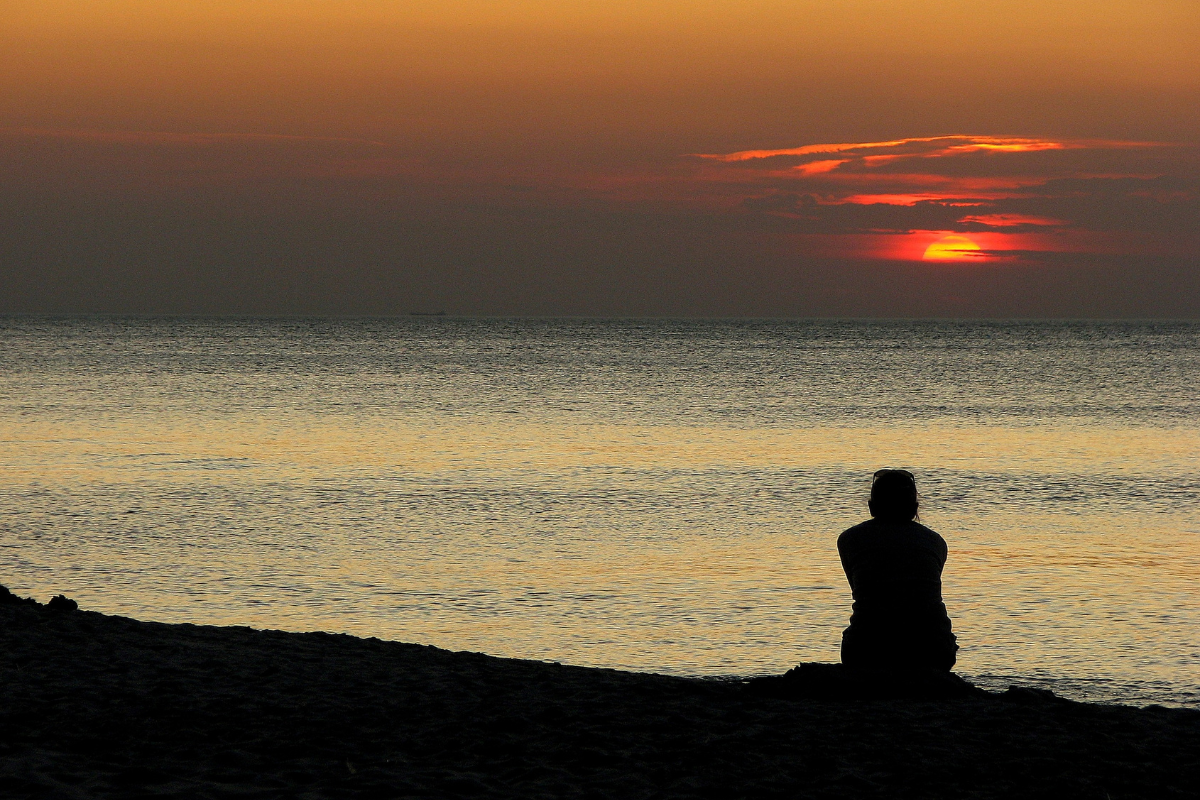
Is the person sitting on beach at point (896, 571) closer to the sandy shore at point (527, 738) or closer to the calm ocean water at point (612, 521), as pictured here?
the sandy shore at point (527, 738)

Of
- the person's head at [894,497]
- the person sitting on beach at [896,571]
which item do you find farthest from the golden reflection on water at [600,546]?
the person's head at [894,497]

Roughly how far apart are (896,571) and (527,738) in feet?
7.71

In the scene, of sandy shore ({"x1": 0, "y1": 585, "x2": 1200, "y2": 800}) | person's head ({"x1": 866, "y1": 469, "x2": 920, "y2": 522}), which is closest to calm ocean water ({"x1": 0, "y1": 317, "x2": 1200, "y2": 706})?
sandy shore ({"x1": 0, "y1": 585, "x2": 1200, "y2": 800})

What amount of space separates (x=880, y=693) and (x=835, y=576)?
9014mm

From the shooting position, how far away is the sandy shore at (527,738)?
6.16 metres

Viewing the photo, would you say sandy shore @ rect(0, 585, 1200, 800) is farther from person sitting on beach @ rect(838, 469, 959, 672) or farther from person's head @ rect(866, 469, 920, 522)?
person's head @ rect(866, 469, 920, 522)

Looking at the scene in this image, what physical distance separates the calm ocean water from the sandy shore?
3968 millimetres

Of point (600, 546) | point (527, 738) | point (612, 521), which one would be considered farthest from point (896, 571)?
point (612, 521)

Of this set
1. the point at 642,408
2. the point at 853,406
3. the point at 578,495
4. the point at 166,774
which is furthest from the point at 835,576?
the point at 853,406

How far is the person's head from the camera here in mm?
7406

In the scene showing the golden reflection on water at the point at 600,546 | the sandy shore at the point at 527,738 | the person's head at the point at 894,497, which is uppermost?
the person's head at the point at 894,497

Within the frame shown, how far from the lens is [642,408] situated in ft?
163

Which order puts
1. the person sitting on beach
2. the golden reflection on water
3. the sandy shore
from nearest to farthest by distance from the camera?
the sandy shore, the person sitting on beach, the golden reflection on water

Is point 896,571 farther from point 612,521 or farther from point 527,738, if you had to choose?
point 612,521
